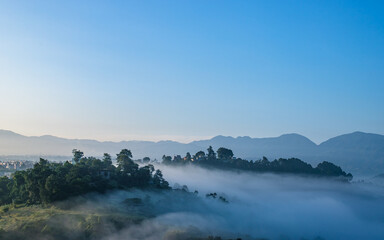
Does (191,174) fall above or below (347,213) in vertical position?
above

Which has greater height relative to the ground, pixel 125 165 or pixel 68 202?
pixel 125 165

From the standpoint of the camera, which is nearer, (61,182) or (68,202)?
(68,202)

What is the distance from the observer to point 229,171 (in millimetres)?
198625

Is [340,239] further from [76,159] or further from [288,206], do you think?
[76,159]

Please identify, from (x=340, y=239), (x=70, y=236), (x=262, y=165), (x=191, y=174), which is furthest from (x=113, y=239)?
(x=262, y=165)

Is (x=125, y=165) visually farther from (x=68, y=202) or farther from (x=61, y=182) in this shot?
(x=68, y=202)

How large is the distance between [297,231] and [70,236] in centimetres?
10038

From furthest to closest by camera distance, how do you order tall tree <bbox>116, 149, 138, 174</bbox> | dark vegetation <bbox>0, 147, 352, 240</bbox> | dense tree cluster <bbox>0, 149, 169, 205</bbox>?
tall tree <bbox>116, 149, 138, 174</bbox>, dense tree cluster <bbox>0, 149, 169, 205</bbox>, dark vegetation <bbox>0, 147, 352, 240</bbox>

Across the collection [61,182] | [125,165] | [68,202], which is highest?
[125,165]

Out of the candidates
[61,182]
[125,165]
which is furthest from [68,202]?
[125,165]

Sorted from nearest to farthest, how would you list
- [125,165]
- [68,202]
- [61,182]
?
1. [68,202]
2. [61,182]
3. [125,165]

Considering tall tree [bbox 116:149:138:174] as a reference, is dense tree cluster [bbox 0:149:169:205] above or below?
below

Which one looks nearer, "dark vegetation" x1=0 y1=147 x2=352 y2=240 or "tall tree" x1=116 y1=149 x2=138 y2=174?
"dark vegetation" x1=0 y1=147 x2=352 y2=240

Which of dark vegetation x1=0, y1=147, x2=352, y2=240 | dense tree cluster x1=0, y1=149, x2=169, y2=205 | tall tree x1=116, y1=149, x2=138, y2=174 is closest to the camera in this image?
dark vegetation x1=0, y1=147, x2=352, y2=240
